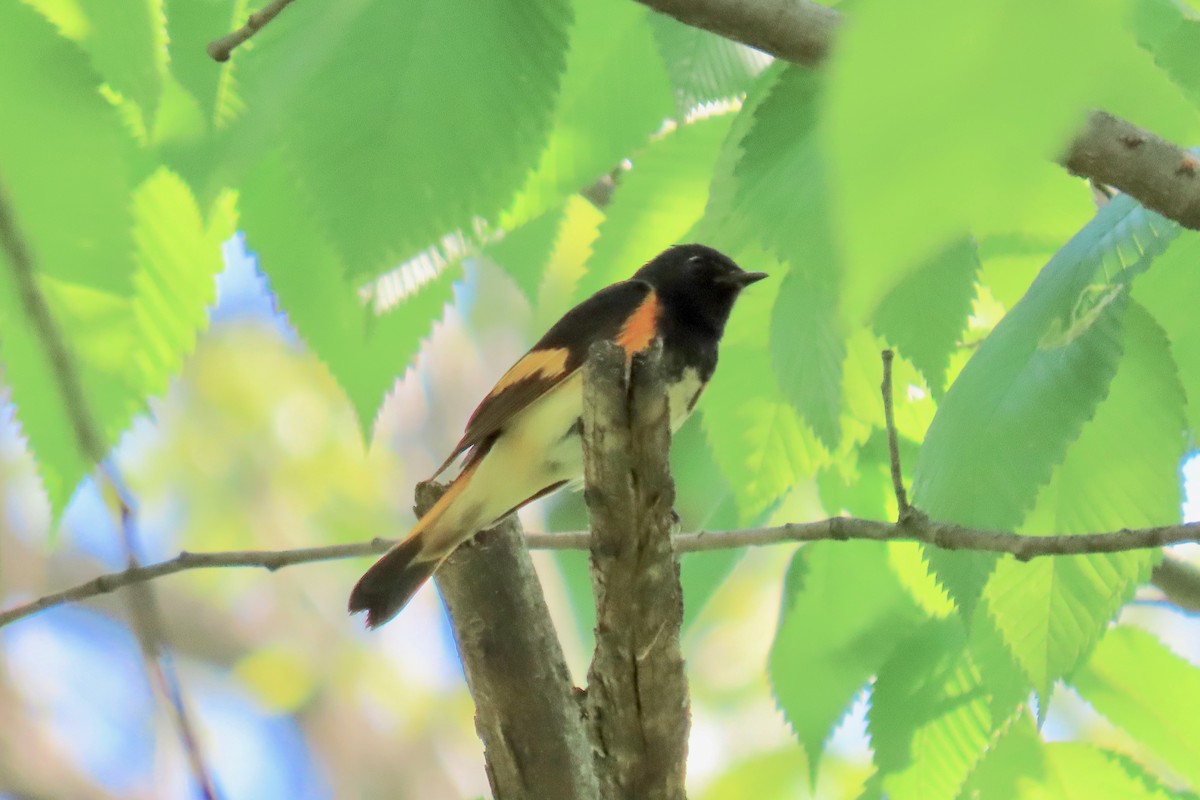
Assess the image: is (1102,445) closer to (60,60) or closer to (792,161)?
(792,161)

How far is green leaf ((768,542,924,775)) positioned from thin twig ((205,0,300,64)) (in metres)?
1.53

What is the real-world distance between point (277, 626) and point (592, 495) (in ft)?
31.0

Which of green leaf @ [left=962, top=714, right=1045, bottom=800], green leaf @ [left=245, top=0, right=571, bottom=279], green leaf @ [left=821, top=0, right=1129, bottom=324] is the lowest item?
green leaf @ [left=821, top=0, right=1129, bottom=324]

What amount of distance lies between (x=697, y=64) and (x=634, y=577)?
81 centimetres

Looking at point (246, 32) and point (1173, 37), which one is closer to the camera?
point (246, 32)

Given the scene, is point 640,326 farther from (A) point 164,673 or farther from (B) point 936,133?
(B) point 936,133

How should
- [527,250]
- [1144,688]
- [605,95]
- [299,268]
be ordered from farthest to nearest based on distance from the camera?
[1144,688] < [527,250] < [605,95] < [299,268]

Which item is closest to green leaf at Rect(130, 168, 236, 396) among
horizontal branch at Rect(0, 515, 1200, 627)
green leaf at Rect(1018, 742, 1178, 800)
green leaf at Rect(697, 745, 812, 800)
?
horizontal branch at Rect(0, 515, 1200, 627)

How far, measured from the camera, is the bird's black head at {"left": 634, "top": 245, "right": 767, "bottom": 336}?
9.90 ft

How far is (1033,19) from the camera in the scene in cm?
36

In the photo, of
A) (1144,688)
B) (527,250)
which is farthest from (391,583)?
(1144,688)

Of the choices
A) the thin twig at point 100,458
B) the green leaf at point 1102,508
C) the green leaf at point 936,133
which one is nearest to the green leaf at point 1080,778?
the green leaf at point 1102,508

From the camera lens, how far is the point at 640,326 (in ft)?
8.55

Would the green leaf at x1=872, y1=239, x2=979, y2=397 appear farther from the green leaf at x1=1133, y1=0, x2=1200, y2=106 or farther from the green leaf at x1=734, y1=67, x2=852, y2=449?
the green leaf at x1=1133, y1=0, x2=1200, y2=106
